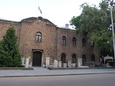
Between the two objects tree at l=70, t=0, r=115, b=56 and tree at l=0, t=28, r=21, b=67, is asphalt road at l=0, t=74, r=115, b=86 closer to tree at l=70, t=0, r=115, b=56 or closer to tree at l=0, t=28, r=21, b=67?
tree at l=0, t=28, r=21, b=67

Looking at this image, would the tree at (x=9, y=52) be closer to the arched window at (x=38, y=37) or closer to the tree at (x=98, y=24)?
the arched window at (x=38, y=37)

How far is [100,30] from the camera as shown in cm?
3206

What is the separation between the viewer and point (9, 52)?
25000 mm

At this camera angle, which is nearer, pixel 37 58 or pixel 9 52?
pixel 9 52

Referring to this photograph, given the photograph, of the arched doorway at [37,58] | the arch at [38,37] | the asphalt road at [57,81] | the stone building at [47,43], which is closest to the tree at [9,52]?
the stone building at [47,43]

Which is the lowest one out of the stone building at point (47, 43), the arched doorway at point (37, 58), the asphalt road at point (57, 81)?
the asphalt road at point (57, 81)

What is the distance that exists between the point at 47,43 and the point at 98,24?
979 centimetres

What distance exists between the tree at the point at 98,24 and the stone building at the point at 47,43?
426cm

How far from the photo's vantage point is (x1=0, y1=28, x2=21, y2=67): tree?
24.1m

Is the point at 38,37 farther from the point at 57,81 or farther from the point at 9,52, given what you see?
the point at 57,81

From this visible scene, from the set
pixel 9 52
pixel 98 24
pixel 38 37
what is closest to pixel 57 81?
pixel 9 52

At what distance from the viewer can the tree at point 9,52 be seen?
24.1 m

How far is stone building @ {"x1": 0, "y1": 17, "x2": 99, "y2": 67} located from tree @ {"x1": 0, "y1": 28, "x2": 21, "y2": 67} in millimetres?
4417

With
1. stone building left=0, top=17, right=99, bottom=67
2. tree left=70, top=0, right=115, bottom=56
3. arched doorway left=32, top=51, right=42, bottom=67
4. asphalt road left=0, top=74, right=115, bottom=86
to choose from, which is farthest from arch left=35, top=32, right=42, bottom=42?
asphalt road left=0, top=74, right=115, bottom=86
